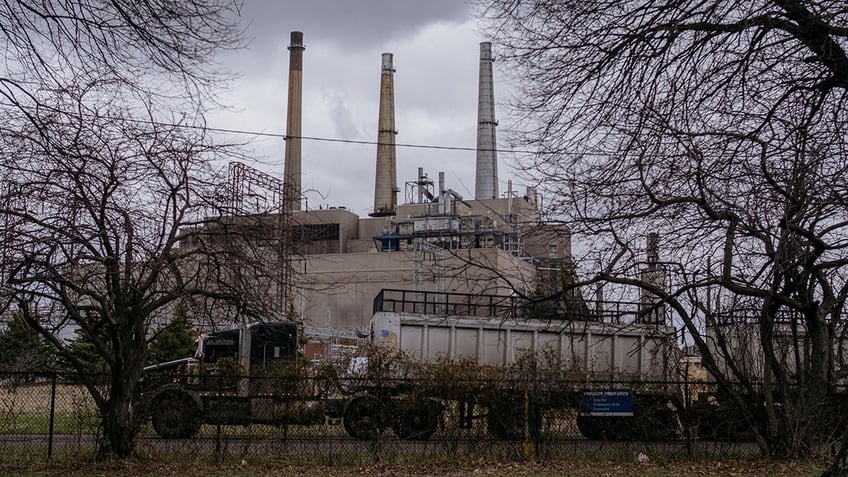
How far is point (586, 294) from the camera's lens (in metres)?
16.4

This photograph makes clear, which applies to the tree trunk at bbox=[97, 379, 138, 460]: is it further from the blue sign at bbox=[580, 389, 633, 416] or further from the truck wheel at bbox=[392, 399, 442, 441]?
the blue sign at bbox=[580, 389, 633, 416]

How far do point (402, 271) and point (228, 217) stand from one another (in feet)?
190

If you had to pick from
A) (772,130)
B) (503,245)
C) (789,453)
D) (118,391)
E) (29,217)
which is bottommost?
(789,453)

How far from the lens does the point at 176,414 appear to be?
17.0 m

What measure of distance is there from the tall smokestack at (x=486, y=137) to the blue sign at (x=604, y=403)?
5711cm

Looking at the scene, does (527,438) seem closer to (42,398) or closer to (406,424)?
(406,424)

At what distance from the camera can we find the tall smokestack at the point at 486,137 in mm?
75000

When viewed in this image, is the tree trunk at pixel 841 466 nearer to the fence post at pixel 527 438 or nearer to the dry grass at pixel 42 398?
the fence post at pixel 527 438

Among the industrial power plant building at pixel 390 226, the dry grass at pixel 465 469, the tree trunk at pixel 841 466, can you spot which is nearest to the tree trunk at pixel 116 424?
the dry grass at pixel 465 469

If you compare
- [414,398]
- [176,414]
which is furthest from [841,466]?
[176,414]

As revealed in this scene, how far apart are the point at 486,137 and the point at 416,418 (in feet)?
205

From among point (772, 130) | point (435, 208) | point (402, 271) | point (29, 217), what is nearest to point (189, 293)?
point (29, 217)

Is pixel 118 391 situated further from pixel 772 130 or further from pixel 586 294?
pixel 772 130

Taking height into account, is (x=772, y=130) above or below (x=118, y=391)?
above
